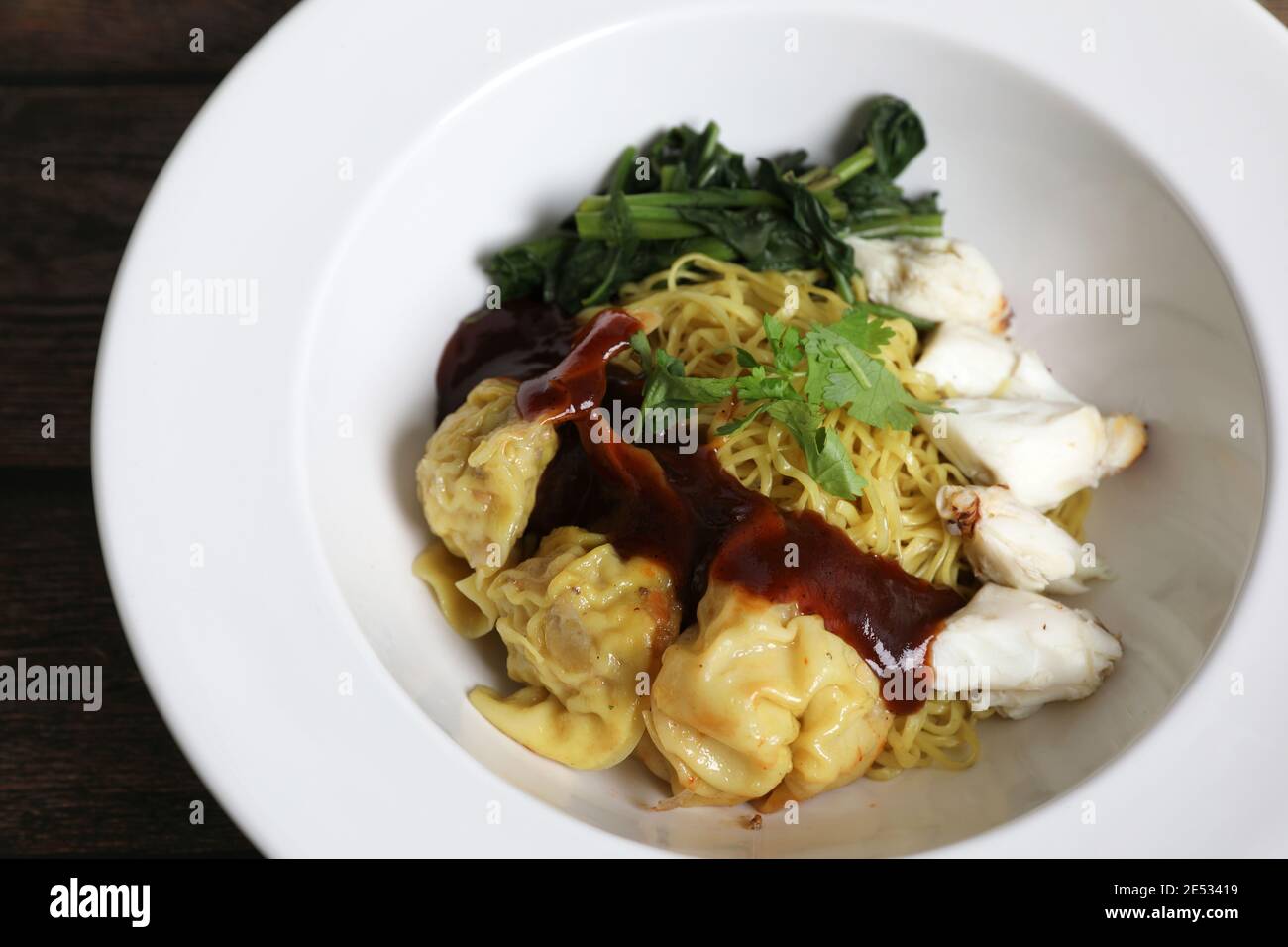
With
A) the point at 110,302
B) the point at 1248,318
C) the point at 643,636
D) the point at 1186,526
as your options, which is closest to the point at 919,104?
the point at 1248,318

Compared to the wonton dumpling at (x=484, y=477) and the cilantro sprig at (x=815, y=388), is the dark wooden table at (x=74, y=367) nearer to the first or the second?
the wonton dumpling at (x=484, y=477)

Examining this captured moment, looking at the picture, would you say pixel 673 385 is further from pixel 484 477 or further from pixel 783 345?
pixel 484 477

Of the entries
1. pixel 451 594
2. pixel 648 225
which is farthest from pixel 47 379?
pixel 648 225

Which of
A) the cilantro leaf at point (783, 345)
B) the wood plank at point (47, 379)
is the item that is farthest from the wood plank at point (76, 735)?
the cilantro leaf at point (783, 345)

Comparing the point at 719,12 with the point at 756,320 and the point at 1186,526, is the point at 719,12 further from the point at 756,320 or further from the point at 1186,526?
the point at 1186,526

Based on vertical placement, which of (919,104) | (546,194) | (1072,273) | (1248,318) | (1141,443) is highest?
(919,104)
